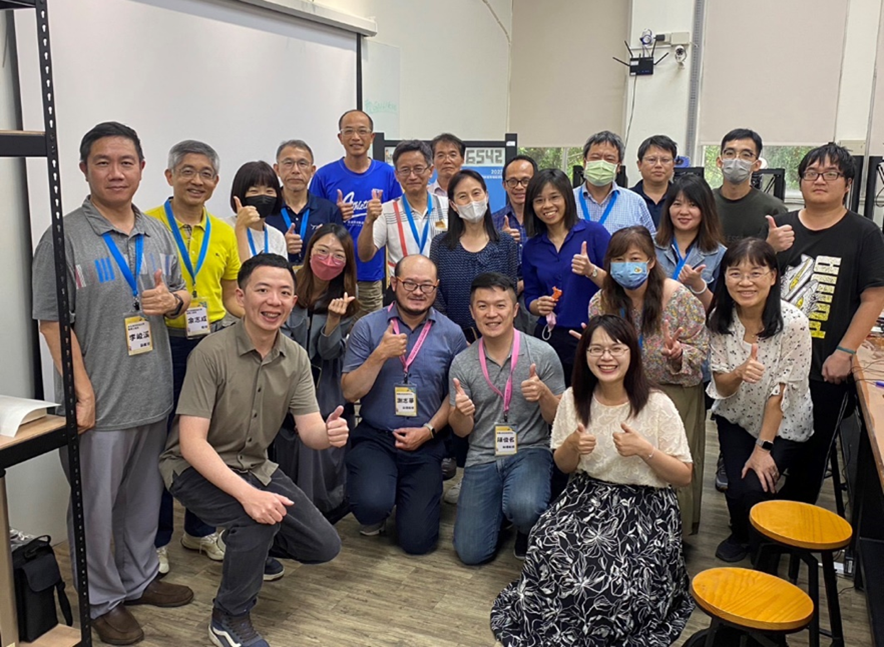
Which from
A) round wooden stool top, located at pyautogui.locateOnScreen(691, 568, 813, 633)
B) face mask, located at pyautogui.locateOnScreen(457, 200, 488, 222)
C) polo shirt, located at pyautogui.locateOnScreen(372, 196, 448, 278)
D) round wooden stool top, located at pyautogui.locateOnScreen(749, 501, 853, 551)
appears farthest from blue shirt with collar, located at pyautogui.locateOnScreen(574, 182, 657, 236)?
round wooden stool top, located at pyautogui.locateOnScreen(691, 568, 813, 633)

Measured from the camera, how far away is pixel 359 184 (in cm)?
413

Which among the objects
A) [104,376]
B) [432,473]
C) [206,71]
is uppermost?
[206,71]

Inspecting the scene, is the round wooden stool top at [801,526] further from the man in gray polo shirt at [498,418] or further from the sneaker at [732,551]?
the man in gray polo shirt at [498,418]

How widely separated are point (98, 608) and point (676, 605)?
1945 millimetres

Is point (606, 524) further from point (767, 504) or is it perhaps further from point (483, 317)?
point (483, 317)

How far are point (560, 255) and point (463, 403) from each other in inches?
32.7

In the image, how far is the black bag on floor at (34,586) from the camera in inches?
84.3

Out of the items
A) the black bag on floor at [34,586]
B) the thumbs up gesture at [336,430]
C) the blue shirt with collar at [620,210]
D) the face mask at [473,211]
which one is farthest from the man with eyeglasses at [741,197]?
the black bag on floor at [34,586]

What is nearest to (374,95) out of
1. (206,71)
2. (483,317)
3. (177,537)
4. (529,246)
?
(206,71)

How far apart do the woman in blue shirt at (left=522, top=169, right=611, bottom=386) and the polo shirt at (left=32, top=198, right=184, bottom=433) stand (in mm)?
1595

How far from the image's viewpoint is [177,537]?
3.27 meters

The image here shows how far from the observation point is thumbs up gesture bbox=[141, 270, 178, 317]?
241 centimetres

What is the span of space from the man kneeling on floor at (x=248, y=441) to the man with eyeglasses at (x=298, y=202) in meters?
1.10

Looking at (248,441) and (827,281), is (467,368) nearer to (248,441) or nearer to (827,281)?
(248,441)
